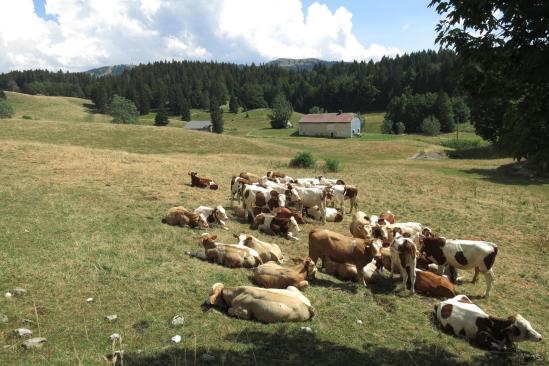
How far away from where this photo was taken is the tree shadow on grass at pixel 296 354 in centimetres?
685

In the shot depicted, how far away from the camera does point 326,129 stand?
106625mm

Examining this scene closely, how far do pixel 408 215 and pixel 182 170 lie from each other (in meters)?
15.0

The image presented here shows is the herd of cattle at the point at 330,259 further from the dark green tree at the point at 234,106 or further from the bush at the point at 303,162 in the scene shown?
the dark green tree at the point at 234,106

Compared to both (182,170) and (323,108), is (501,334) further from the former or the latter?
(323,108)

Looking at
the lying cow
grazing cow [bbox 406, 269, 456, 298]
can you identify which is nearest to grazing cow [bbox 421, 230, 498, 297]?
grazing cow [bbox 406, 269, 456, 298]

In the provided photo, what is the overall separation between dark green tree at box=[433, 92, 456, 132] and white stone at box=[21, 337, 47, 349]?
123 m

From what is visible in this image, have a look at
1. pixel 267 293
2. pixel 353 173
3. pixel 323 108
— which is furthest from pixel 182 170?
pixel 323 108

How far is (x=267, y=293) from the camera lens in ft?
29.0

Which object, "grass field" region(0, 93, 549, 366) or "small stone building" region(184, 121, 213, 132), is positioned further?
"small stone building" region(184, 121, 213, 132)

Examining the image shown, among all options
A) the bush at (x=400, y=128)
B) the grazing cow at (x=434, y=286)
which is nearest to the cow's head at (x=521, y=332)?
the grazing cow at (x=434, y=286)

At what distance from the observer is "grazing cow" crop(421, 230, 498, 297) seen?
1165cm

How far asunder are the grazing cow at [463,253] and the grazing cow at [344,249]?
1538mm

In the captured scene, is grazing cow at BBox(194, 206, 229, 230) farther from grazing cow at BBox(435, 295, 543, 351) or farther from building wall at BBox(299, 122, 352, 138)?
building wall at BBox(299, 122, 352, 138)

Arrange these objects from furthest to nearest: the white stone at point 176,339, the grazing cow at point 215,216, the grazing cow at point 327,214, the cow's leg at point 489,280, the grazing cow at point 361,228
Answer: the grazing cow at point 327,214 < the grazing cow at point 215,216 < the grazing cow at point 361,228 < the cow's leg at point 489,280 < the white stone at point 176,339
